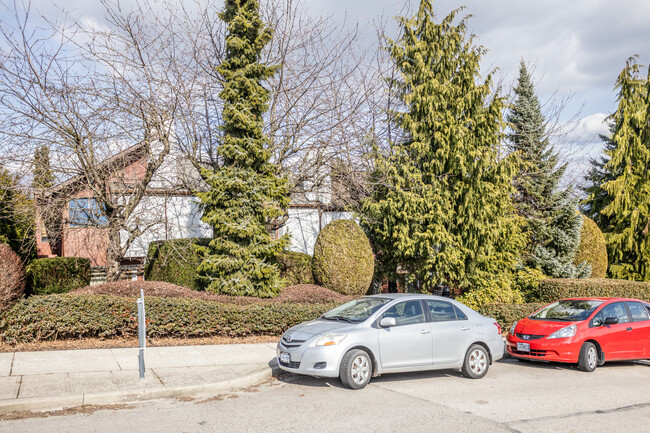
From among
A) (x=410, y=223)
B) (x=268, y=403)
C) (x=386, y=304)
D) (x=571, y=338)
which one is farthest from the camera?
(x=410, y=223)

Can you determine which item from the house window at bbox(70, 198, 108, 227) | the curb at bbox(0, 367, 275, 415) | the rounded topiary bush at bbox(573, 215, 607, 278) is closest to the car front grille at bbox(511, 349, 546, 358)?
the curb at bbox(0, 367, 275, 415)

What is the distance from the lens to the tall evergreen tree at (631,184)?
20844 millimetres

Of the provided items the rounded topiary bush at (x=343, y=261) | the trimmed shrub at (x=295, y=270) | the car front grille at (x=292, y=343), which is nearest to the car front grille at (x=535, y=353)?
the car front grille at (x=292, y=343)

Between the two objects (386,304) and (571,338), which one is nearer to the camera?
(386,304)

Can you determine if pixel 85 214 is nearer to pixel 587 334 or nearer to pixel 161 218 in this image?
pixel 161 218

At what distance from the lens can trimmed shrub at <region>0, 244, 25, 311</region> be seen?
9.66 m

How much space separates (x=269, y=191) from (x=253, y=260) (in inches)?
73.4

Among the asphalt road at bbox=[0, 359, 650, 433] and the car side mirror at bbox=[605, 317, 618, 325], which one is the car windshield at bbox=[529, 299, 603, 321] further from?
the asphalt road at bbox=[0, 359, 650, 433]

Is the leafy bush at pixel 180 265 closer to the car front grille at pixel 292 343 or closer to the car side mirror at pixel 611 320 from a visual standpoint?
the car front grille at pixel 292 343

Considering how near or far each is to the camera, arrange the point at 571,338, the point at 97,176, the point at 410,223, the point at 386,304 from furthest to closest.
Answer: the point at 410,223, the point at 97,176, the point at 571,338, the point at 386,304

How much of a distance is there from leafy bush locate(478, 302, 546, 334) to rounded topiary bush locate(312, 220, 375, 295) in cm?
355

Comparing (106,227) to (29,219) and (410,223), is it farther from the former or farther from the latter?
(410,223)

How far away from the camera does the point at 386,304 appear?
869 centimetres

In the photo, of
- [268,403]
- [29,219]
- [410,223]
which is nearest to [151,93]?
[29,219]
